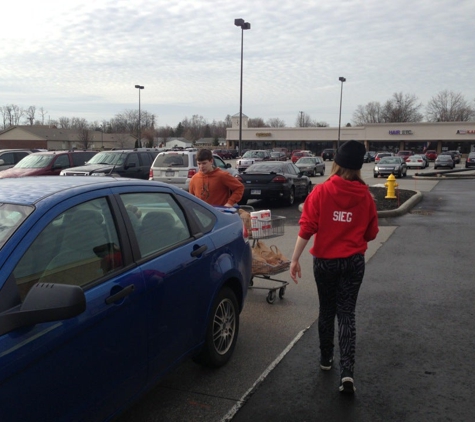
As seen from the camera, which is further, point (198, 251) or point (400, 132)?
point (400, 132)

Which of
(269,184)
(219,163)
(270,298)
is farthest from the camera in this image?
(219,163)

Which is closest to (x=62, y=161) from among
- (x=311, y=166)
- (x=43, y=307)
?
(x=43, y=307)

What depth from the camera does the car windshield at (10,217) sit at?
2.64 m

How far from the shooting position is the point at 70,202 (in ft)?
9.87

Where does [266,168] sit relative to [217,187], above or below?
below

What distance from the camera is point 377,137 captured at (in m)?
83.4

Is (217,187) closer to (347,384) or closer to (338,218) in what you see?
(338,218)

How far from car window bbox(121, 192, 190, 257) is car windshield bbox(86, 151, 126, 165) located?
1522 centimetres

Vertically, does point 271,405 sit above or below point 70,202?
below

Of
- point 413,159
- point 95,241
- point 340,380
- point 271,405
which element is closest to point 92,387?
point 95,241

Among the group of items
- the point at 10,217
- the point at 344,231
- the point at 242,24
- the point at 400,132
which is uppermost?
the point at 242,24

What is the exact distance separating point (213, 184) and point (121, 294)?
3963 millimetres

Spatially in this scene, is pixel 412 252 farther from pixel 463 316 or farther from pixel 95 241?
pixel 95 241

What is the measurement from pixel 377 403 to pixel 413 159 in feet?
160
